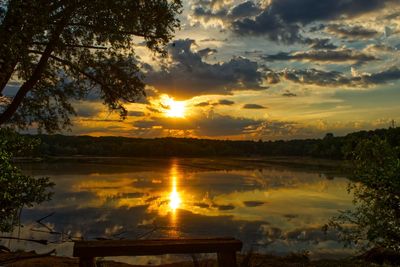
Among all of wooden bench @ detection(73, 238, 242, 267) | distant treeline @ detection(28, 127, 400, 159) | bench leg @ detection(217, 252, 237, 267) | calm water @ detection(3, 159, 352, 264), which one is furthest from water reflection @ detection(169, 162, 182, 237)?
distant treeline @ detection(28, 127, 400, 159)

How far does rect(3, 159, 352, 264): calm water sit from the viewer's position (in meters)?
19.5

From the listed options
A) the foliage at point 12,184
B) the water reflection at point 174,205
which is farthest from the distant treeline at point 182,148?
the foliage at point 12,184

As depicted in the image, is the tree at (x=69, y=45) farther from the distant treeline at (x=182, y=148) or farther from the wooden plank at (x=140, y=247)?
the distant treeline at (x=182, y=148)

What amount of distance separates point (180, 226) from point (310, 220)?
7744 millimetres

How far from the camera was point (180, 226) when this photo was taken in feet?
70.8

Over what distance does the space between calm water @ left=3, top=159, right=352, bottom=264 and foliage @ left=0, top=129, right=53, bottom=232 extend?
4.84 m

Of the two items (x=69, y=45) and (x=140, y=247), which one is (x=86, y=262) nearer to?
(x=140, y=247)

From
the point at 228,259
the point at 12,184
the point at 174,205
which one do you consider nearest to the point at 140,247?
the point at 228,259

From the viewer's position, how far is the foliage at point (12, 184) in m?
10.5

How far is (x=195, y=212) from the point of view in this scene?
26.1 m

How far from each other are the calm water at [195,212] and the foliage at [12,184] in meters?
4.84

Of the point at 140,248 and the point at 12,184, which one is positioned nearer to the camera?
the point at 140,248

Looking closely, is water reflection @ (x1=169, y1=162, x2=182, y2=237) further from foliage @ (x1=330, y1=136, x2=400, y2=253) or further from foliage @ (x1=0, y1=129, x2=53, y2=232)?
foliage @ (x1=0, y1=129, x2=53, y2=232)

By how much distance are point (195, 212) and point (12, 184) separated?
53.4 ft
